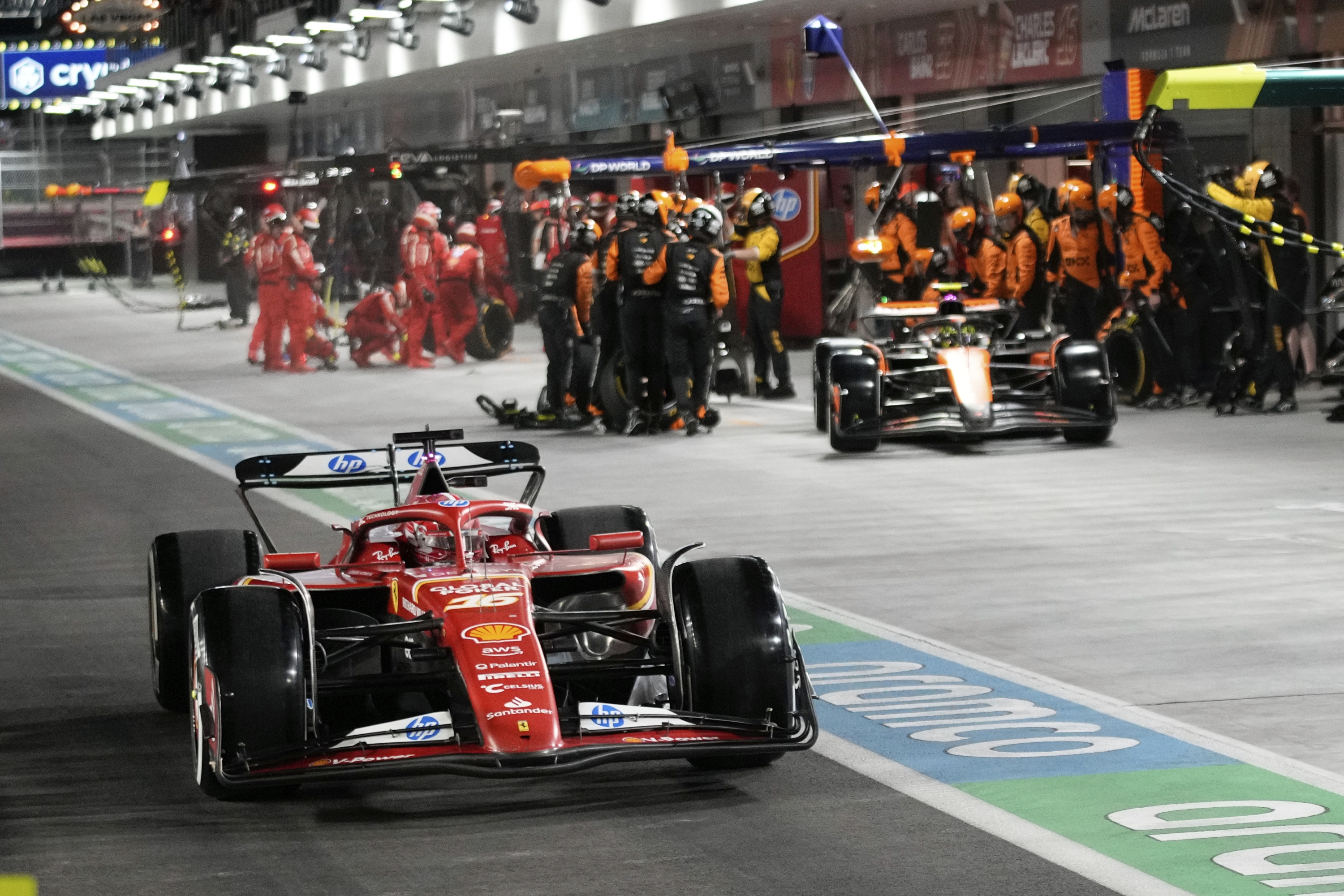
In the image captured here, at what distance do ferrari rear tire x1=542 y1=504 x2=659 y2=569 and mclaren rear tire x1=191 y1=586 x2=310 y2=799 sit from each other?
1.92 metres

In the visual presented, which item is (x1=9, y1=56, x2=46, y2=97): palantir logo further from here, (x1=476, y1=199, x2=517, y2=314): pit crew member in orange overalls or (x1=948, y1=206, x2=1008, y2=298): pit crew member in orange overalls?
(x1=948, y1=206, x2=1008, y2=298): pit crew member in orange overalls

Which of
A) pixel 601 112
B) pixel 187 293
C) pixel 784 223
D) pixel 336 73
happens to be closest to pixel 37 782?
pixel 784 223

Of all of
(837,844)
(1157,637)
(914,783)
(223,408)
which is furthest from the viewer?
(223,408)

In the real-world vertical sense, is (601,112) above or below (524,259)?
above

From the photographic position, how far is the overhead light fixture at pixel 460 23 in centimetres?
3672

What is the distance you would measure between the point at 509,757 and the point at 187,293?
149 ft

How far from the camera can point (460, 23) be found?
36906 millimetres

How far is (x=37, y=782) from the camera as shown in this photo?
22.7 ft

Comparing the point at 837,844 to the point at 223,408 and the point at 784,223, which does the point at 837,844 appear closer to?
the point at 223,408

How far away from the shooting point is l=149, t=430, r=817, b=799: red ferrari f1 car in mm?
6215

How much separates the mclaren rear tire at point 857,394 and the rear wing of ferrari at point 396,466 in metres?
8.07

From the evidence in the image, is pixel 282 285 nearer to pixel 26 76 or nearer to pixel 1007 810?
pixel 1007 810

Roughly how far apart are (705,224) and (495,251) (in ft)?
41.1

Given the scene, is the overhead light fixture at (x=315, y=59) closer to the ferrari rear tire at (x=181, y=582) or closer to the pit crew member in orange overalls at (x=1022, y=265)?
the pit crew member in orange overalls at (x=1022, y=265)
